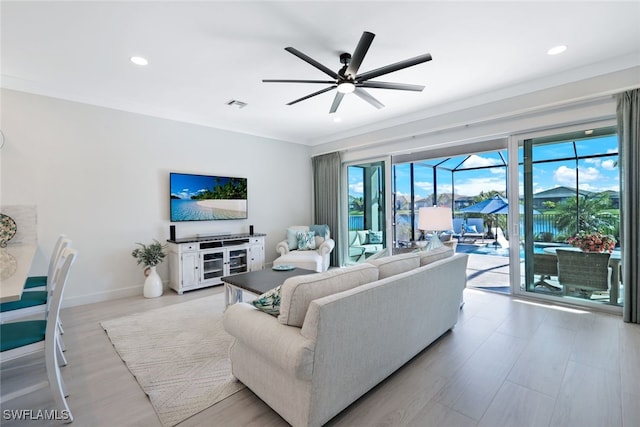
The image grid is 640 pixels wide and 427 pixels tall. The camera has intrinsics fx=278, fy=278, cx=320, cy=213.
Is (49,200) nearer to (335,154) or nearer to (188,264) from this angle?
(188,264)

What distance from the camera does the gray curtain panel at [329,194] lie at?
594cm

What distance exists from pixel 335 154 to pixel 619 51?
4.17m

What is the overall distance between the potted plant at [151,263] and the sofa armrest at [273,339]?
281 centimetres

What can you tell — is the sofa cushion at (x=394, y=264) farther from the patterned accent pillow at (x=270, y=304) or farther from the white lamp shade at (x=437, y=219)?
the white lamp shade at (x=437, y=219)

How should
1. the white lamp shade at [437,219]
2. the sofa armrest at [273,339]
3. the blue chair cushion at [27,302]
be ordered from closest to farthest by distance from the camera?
the sofa armrest at [273,339] → the blue chair cushion at [27,302] → the white lamp shade at [437,219]

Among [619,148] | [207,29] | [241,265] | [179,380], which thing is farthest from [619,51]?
[241,265]

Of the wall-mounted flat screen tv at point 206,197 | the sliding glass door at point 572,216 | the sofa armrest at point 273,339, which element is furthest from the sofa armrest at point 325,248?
the sofa armrest at point 273,339

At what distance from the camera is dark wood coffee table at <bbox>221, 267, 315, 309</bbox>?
8.99 ft

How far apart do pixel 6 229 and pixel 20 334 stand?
2442mm

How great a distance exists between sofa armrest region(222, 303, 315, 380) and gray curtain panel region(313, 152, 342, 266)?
420 cm

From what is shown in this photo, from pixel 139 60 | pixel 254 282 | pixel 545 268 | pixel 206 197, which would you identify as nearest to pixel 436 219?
pixel 545 268

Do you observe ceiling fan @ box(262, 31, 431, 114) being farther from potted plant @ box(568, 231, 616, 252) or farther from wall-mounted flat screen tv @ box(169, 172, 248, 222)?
potted plant @ box(568, 231, 616, 252)

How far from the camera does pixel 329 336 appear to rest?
1.47 metres

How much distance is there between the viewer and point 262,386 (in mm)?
1735
